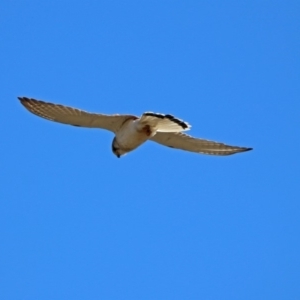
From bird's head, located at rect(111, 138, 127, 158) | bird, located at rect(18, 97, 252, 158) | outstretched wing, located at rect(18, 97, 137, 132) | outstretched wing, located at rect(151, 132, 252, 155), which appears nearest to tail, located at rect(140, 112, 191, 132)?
bird, located at rect(18, 97, 252, 158)

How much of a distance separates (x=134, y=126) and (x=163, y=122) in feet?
2.15

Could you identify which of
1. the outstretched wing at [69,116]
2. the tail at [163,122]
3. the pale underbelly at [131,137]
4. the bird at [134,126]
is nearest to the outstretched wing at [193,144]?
the bird at [134,126]

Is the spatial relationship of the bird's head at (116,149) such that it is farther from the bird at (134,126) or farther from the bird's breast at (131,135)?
the bird's breast at (131,135)

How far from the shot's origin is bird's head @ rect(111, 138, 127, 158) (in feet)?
55.2

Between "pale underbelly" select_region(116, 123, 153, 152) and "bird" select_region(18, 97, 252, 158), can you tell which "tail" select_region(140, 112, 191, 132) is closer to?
"bird" select_region(18, 97, 252, 158)

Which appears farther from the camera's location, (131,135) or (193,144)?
(193,144)

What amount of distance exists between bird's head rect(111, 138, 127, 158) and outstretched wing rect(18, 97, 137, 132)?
46 centimetres

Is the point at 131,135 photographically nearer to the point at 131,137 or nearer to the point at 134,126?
the point at 131,137

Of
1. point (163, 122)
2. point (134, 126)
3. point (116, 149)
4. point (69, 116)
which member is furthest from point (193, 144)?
point (69, 116)

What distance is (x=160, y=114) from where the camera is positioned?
15.3 m

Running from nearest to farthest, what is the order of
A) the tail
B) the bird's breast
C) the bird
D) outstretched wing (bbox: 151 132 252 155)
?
1. the tail
2. the bird
3. the bird's breast
4. outstretched wing (bbox: 151 132 252 155)

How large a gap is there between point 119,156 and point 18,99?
2102 mm

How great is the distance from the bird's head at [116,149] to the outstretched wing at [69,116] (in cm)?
46

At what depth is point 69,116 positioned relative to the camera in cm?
1589
